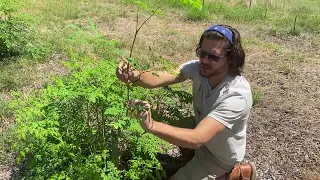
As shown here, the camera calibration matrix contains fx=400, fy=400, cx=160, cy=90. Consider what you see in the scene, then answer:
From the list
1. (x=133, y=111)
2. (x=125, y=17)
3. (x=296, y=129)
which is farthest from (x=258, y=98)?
(x=125, y=17)

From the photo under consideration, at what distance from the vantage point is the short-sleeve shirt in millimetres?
2668

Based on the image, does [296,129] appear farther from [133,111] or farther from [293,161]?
[133,111]

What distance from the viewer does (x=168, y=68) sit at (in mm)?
2693

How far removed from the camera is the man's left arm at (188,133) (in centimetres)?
236

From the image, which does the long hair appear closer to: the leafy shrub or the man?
the man

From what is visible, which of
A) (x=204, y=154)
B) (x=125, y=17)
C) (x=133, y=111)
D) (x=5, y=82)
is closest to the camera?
(x=133, y=111)

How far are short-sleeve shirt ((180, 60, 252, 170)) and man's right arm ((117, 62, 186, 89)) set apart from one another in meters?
0.11

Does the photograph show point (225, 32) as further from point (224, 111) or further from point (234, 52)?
point (224, 111)

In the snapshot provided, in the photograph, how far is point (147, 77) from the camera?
9.97 ft

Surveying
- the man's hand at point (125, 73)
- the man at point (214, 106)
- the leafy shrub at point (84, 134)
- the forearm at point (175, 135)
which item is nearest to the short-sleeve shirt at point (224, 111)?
the man at point (214, 106)

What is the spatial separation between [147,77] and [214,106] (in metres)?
0.60

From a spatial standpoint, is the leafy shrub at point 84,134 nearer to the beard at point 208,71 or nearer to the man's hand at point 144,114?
the man's hand at point 144,114

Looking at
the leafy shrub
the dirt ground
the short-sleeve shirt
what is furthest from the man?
the dirt ground

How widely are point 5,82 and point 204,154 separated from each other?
2.89 m
